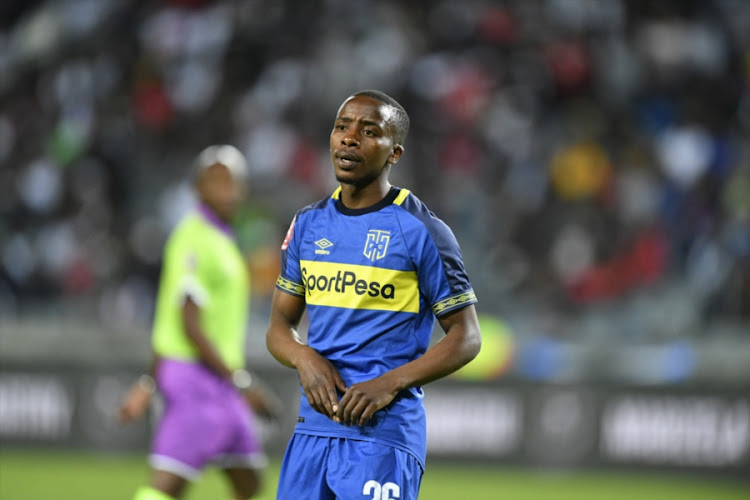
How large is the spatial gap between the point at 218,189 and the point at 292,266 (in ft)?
6.83

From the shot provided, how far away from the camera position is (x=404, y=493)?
3.68 metres

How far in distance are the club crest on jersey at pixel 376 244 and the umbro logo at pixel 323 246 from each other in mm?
142

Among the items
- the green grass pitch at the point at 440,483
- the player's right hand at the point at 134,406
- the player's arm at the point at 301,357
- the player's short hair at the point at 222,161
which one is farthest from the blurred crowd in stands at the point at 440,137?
the player's arm at the point at 301,357

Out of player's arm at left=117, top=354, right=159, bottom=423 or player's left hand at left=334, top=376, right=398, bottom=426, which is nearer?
player's left hand at left=334, top=376, right=398, bottom=426

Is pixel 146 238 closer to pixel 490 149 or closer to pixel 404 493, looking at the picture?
pixel 490 149

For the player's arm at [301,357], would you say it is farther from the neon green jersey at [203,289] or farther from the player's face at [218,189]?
the player's face at [218,189]

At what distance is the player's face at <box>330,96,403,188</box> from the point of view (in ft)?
12.1

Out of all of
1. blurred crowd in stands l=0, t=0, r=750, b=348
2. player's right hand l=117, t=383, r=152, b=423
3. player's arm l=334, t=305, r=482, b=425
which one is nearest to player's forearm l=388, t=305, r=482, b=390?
player's arm l=334, t=305, r=482, b=425

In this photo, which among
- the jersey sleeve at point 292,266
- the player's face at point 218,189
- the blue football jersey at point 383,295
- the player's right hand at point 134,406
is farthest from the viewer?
the player's face at point 218,189

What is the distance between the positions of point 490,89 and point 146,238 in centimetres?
446

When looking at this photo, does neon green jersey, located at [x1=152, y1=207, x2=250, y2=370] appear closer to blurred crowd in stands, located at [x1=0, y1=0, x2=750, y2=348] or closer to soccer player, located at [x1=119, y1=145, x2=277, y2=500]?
soccer player, located at [x1=119, y1=145, x2=277, y2=500]

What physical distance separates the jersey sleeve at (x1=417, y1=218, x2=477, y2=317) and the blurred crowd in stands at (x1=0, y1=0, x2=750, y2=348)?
652 centimetres

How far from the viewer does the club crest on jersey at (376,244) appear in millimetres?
3727

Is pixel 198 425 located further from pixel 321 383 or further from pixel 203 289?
pixel 321 383
